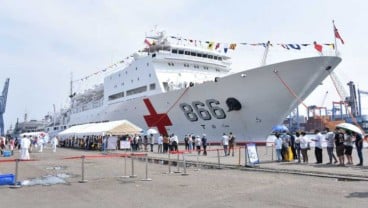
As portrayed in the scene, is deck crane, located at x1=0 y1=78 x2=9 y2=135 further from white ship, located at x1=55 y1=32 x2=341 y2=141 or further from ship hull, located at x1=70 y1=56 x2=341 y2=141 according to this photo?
ship hull, located at x1=70 y1=56 x2=341 y2=141

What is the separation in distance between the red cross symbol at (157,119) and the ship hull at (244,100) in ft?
0.25

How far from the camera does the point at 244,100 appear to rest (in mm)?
22000

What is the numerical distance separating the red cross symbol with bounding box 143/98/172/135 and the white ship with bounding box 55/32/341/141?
0.8 inches

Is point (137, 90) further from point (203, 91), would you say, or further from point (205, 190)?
point (205, 190)

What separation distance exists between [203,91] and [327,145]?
1073 cm

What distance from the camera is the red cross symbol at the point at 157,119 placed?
27016 millimetres

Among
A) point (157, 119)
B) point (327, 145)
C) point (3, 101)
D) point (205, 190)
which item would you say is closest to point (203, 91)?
point (157, 119)

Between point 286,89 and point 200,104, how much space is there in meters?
5.50

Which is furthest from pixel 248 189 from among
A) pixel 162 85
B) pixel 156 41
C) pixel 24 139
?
pixel 156 41

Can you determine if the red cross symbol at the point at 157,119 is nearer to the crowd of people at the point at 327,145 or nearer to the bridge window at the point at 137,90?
the bridge window at the point at 137,90

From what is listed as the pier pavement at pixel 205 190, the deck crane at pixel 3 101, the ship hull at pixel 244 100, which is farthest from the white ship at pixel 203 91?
the deck crane at pixel 3 101

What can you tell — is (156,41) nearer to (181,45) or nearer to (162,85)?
(181,45)

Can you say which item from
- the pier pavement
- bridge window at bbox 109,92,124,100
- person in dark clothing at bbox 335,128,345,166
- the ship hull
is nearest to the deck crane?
bridge window at bbox 109,92,124,100

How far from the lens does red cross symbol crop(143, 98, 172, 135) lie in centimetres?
2702
